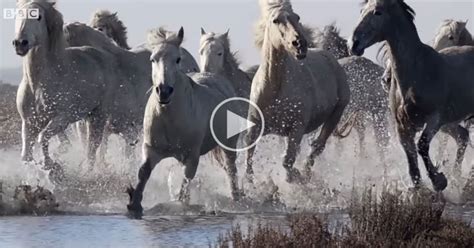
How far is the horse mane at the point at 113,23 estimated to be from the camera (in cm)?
2380

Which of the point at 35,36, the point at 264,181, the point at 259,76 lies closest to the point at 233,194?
the point at 264,181

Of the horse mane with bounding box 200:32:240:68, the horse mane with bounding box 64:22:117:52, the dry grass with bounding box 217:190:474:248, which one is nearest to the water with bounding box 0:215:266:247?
the dry grass with bounding box 217:190:474:248

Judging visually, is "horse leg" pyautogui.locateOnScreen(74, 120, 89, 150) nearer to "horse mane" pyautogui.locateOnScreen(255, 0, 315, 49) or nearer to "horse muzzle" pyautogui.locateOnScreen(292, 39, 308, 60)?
"horse mane" pyautogui.locateOnScreen(255, 0, 315, 49)

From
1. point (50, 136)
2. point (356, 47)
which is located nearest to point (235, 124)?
point (50, 136)

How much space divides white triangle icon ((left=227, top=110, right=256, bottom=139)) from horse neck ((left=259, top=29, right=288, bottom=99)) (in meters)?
0.42

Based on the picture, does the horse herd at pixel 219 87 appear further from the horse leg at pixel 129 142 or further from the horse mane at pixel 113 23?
the horse mane at pixel 113 23

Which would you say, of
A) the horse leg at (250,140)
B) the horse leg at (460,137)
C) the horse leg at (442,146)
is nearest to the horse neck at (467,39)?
the horse leg at (442,146)

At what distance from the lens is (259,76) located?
1766 cm

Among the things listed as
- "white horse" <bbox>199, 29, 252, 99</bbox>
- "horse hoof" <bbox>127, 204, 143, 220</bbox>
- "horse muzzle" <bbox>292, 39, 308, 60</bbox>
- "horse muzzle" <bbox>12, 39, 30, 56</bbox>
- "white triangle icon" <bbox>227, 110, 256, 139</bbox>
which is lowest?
"horse hoof" <bbox>127, 204, 143, 220</bbox>

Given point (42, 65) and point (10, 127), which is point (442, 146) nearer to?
point (42, 65)

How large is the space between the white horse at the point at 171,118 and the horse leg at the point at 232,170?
91cm

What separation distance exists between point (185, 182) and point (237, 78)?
5.26 metres

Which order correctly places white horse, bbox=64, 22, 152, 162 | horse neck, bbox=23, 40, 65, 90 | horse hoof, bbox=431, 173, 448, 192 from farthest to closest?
1. white horse, bbox=64, 22, 152, 162
2. horse neck, bbox=23, 40, 65, 90
3. horse hoof, bbox=431, 173, 448, 192

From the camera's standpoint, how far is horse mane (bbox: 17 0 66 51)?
18.3 meters
